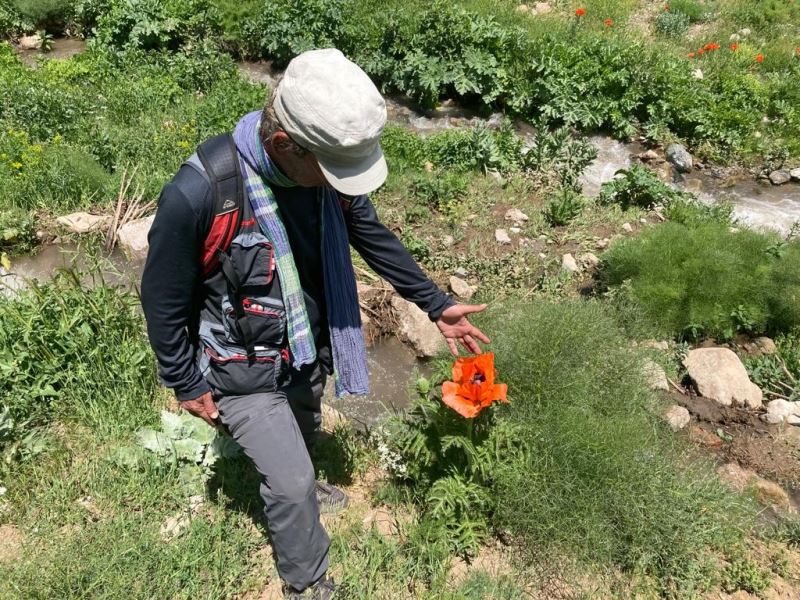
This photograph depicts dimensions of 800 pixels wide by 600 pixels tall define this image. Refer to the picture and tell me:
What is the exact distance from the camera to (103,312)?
3688mm

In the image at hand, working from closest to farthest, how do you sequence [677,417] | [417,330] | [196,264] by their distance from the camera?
[196,264]
[677,417]
[417,330]

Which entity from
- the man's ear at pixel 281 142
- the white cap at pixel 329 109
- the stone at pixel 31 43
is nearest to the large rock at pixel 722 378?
the white cap at pixel 329 109

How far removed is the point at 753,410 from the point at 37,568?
441cm

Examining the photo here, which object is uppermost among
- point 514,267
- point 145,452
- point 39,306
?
point 39,306

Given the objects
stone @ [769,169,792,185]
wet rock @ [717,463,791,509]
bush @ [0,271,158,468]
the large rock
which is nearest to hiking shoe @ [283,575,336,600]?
bush @ [0,271,158,468]

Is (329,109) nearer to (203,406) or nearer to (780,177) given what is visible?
(203,406)

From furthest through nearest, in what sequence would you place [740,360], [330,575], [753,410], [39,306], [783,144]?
[783,144], [740,360], [753,410], [39,306], [330,575]

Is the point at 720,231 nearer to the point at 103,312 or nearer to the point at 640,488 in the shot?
the point at 640,488

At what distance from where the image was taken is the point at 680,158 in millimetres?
7379

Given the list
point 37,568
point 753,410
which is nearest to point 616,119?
point 753,410

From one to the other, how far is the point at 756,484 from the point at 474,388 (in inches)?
88.7

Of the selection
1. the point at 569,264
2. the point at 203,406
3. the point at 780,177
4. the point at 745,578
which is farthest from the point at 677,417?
the point at 780,177

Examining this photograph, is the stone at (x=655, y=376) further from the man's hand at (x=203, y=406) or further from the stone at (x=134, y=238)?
the stone at (x=134, y=238)

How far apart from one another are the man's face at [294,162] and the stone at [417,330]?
286 centimetres
